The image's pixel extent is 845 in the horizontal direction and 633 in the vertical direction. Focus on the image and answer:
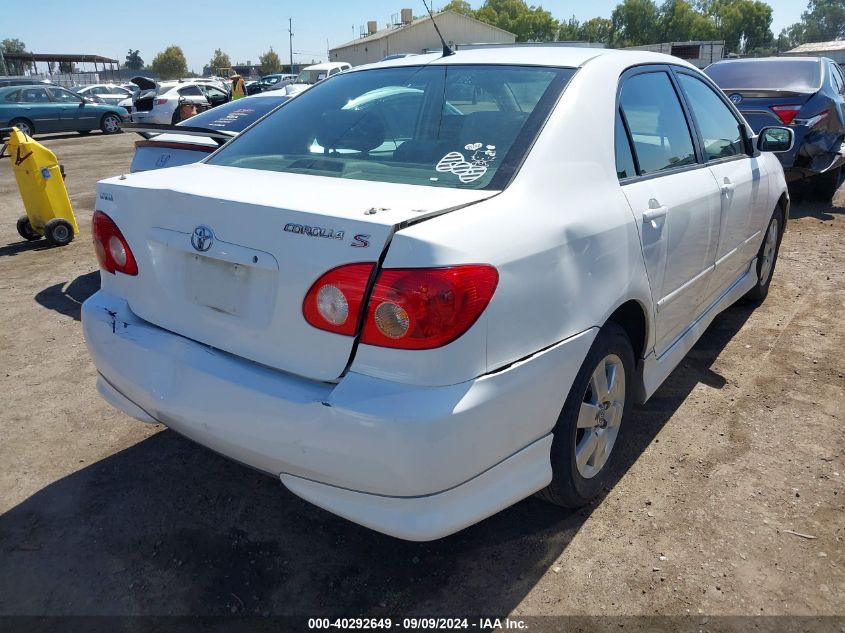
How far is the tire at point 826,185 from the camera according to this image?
8.25 metres

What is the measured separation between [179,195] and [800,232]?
693cm

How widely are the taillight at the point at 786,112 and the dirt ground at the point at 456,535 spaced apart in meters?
4.59

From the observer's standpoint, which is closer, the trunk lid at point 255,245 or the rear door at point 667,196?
the trunk lid at point 255,245

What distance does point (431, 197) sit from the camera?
2053 millimetres

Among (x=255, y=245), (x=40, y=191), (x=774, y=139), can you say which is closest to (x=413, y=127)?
(x=255, y=245)

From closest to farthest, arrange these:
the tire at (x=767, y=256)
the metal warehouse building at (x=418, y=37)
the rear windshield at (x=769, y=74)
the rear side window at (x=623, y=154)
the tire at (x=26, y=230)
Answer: the rear side window at (x=623, y=154) → the tire at (x=767, y=256) → the tire at (x=26, y=230) → the rear windshield at (x=769, y=74) → the metal warehouse building at (x=418, y=37)

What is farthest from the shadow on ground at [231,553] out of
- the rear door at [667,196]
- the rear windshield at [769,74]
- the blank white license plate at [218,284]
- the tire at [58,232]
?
the rear windshield at [769,74]

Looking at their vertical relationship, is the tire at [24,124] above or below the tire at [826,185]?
above

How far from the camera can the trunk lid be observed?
1901mm

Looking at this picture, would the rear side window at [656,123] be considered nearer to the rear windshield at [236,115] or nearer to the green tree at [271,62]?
the rear windshield at [236,115]

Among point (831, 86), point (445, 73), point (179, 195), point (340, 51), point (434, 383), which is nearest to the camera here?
point (434, 383)

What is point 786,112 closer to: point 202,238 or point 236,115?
point 236,115

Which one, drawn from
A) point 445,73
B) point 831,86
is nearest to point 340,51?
point 831,86

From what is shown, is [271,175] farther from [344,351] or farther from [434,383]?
[434,383]
